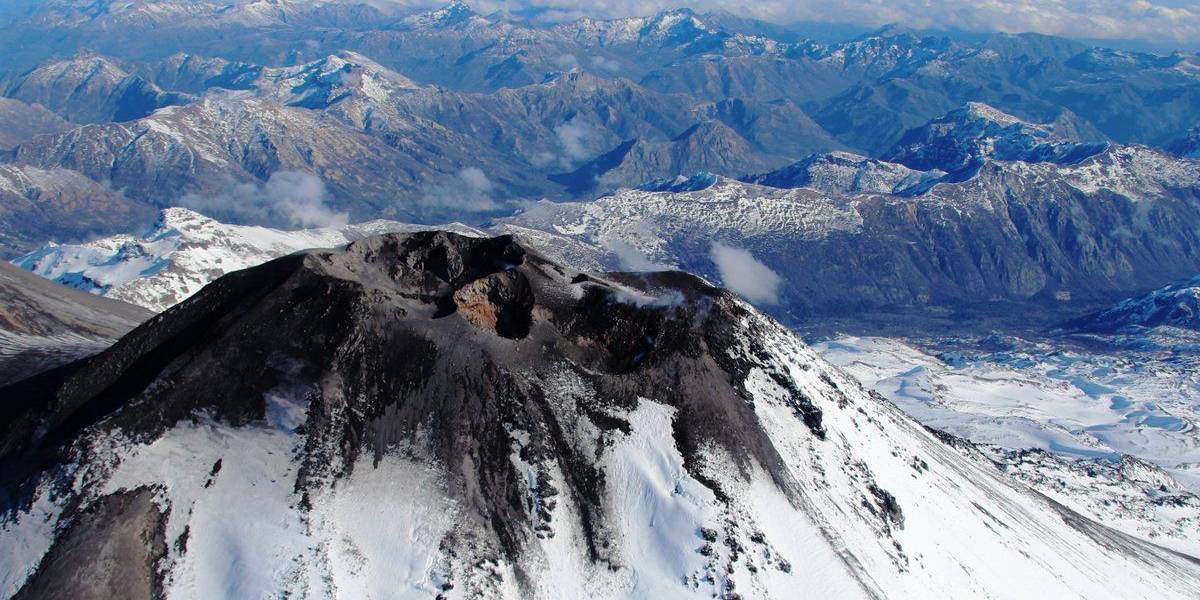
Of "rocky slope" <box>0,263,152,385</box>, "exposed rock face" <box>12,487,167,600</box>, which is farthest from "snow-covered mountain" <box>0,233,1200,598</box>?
"rocky slope" <box>0,263,152,385</box>

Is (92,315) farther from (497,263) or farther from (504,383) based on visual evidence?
(504,383)

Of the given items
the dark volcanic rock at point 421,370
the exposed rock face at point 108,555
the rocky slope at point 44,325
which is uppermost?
the dark volcanic rock at point 421,370

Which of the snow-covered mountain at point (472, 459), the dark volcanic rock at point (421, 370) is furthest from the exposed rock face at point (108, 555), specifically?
the dark volcanic rock at point (421, 370)

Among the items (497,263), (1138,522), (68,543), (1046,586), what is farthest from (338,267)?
(1138,522)

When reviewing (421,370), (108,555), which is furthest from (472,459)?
(108,555)

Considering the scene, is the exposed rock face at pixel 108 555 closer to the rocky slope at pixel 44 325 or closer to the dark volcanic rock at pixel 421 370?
the dark volcanic rock at pixel 421 370

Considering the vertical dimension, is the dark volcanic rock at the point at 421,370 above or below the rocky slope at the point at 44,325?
above

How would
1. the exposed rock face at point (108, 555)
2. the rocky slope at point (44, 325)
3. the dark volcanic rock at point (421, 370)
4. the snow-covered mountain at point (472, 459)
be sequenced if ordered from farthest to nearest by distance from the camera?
the rocky slope at point (44, 325) → the dark volcanic rock at point (421, 370) → the snow-covered mountain at point (472, 459) → the exposed rock face at point (108, 555)
